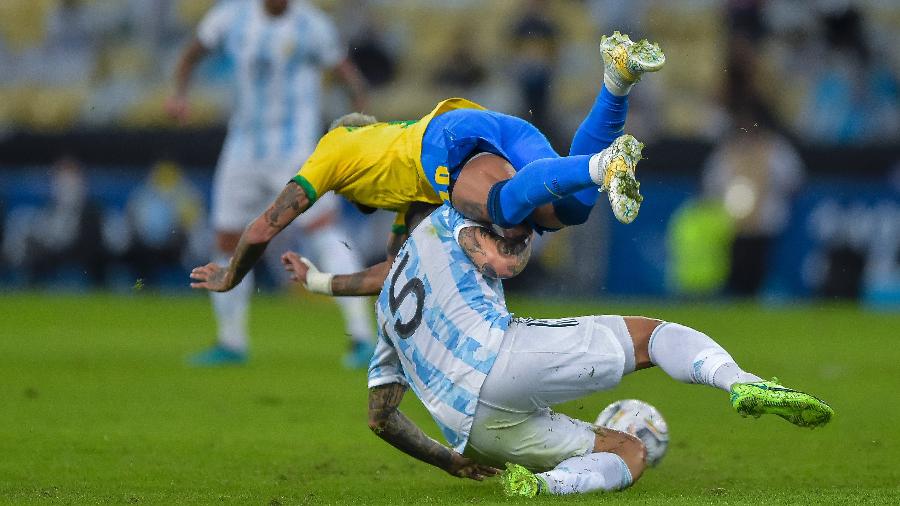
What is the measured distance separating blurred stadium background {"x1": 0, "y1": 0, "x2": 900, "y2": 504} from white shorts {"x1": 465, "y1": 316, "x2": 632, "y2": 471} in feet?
19.2

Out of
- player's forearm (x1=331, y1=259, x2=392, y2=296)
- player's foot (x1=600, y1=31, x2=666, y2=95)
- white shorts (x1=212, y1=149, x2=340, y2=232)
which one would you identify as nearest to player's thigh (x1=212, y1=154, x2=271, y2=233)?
white shorts (x1=212, y1=149, x2=340, y2=232)

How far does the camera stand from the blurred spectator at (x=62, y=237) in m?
18.6

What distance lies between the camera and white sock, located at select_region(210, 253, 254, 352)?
1101 centimetres

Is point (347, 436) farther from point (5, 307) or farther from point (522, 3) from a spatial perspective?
point (522, 3)

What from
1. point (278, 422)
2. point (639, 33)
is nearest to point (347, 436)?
point (278, 422)

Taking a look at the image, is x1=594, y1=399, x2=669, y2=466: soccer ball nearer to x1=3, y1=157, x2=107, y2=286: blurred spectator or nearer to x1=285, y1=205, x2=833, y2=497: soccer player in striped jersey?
x1=285, y1=205, x2=833, y2=497: soccer player in striped jersey

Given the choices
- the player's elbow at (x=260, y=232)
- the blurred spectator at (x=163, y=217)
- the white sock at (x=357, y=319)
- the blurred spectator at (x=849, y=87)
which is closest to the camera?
the player's elbow at (x=260, y=232)

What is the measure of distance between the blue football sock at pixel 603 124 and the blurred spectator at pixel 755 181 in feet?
35.6

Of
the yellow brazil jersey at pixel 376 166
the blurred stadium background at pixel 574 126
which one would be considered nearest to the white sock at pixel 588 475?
the yellow brazil jersey at pixel 376 166

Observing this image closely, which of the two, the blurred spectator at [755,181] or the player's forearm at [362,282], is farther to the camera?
the blurred spectator at [755,181]

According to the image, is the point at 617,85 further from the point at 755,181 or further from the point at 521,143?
the point at 755,181

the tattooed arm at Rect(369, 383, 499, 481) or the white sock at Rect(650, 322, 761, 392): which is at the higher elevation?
the white sock at Rect(650, 322, 761, 392)

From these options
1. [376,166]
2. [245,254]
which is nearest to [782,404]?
[376,166]

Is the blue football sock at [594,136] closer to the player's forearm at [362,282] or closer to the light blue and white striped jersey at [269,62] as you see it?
the player's forearm at [362,282]
